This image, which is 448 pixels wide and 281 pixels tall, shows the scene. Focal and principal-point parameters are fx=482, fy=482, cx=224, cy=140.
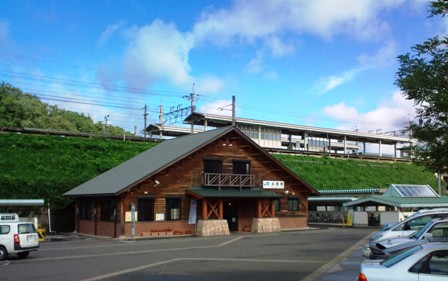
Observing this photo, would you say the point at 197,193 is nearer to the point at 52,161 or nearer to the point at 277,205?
the point at 277,205

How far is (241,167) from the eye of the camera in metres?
36.2

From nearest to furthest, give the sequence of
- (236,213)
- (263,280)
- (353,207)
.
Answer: (263,280)
(236,213)
(353,207)

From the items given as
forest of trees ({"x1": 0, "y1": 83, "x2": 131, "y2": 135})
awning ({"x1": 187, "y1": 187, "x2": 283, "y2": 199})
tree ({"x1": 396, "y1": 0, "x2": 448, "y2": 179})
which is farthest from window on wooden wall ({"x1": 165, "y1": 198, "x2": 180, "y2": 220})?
forest of trees ({"x1": 0, "y1": 83, "x2": 131, "y2": 135})

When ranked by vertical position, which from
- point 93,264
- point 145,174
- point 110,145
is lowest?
point 93,264

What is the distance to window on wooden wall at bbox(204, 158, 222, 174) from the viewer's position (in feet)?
113

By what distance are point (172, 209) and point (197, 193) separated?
6.71ft

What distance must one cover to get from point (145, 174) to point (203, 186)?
484cm

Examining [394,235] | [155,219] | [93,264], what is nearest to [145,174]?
[155,219]

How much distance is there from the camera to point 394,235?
17.4 metres

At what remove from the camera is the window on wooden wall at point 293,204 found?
1506 inches

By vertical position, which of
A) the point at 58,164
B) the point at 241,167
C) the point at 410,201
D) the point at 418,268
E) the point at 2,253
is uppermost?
the point at 58,164

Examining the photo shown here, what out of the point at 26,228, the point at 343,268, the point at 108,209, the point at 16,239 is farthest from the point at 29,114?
the point at 343,268

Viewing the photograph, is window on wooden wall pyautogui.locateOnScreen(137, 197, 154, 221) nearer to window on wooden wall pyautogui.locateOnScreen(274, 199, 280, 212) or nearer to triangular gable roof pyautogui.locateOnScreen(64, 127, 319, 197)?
triangular gable roof pyautogui.locateOnScreen(64, 127, 319, 197)

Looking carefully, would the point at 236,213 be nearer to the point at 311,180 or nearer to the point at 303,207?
the point at 303,207
